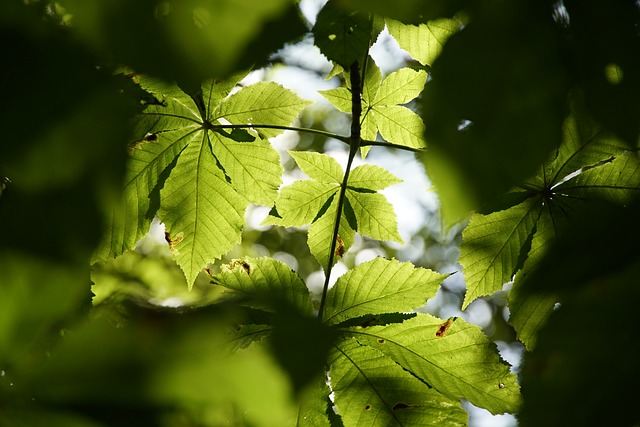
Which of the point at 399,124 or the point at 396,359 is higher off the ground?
the point at 399,124

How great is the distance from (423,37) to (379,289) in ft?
1.76

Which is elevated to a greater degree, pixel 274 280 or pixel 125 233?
pixel 125 233

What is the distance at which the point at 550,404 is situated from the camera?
0.41 m

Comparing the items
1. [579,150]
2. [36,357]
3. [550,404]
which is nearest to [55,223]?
[36,357]

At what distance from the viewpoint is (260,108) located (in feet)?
3.97

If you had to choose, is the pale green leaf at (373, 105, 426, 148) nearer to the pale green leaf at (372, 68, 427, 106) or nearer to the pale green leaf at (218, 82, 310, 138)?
the pale green leaf at (372, 68, 427, 106)

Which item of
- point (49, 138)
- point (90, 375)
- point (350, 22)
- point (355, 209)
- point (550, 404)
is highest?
point (350, 22)

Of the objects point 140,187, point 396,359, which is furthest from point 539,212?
point 140,187

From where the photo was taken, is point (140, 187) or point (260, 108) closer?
point (140, 187)

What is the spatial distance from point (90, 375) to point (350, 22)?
2.62 ft

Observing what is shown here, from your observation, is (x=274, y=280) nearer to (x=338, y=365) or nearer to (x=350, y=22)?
(x=338, y=365)

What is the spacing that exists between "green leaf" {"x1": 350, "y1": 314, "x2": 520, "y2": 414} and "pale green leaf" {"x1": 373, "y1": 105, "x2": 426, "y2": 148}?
46 centimetres

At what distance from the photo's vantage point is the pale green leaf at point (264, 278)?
109cm

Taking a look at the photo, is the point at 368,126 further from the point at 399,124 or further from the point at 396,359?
the point at 396,359
